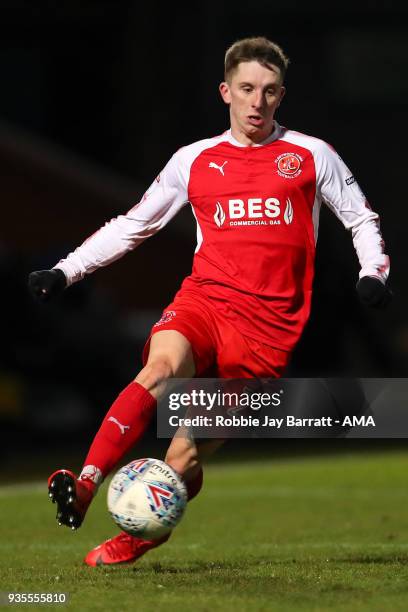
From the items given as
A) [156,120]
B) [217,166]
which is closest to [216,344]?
[217,166]

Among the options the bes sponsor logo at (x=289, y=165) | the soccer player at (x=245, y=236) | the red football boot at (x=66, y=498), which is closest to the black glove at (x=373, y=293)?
the soccer player at (x=245, y=236)

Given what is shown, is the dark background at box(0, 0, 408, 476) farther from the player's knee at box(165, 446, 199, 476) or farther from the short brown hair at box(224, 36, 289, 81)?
the short brown hair at box(224, 36, 289, 81)

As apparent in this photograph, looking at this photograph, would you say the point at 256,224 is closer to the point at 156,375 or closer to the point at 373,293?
the point at 373,293

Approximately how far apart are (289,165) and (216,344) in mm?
927

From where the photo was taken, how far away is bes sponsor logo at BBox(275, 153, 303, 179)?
6836mm

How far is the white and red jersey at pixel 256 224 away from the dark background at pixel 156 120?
1237 centimetres

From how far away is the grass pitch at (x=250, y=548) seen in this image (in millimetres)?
5754

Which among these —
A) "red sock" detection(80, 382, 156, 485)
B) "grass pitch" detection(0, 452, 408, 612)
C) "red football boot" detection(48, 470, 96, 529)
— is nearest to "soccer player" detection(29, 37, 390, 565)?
"red sock" detection(80, 382, 156, 485)

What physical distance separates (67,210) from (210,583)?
17287 mm

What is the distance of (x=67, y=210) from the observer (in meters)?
23.1

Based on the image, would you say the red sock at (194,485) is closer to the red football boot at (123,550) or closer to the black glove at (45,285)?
the red football boot at (123,550)

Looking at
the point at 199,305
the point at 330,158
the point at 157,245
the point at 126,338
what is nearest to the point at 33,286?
the point at 199,305

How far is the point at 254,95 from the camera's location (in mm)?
6766

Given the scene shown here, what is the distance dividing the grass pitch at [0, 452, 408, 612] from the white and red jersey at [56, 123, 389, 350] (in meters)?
1.18
